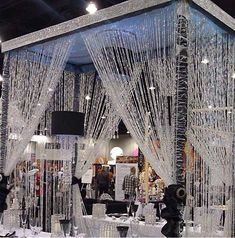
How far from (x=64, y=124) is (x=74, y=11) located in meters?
2.53

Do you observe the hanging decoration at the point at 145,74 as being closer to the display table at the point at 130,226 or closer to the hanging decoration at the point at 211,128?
the hanging decoration at the point at 211,128

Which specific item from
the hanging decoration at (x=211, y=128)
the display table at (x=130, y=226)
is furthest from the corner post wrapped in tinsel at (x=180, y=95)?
the display table at (x=130, y=226)

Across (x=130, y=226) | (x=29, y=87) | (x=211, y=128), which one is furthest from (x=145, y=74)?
(x=130, y=226)

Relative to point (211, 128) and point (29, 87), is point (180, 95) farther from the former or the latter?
point (29, 87)

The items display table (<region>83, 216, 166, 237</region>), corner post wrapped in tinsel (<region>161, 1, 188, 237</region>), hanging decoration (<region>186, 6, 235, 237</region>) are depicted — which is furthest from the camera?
display table (<region>83, 216, 166, 237</region>)

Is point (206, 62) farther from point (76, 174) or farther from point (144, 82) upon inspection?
point (76, 174)

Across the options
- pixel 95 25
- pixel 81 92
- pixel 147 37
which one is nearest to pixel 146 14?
pixel 147 37

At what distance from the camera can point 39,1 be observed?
633 centimetres

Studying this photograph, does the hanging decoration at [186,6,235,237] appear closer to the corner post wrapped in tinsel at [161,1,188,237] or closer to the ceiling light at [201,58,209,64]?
the ceiling light at [201,58,209,64]

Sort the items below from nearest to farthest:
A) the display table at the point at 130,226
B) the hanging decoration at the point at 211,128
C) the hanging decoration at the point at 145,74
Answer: the hanging decoration at the point at 145,74 → the hanging decoration at the point at 211,128 → the display table at the point at 130,226

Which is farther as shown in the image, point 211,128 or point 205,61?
point 211,128

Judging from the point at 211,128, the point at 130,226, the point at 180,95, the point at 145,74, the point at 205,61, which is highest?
the point at 205,61

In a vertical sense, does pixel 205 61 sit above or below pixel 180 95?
above

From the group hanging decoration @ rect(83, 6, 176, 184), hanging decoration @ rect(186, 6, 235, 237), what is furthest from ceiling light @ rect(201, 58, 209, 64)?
hanging decoration @ rect(83, 6, 176, 184)
